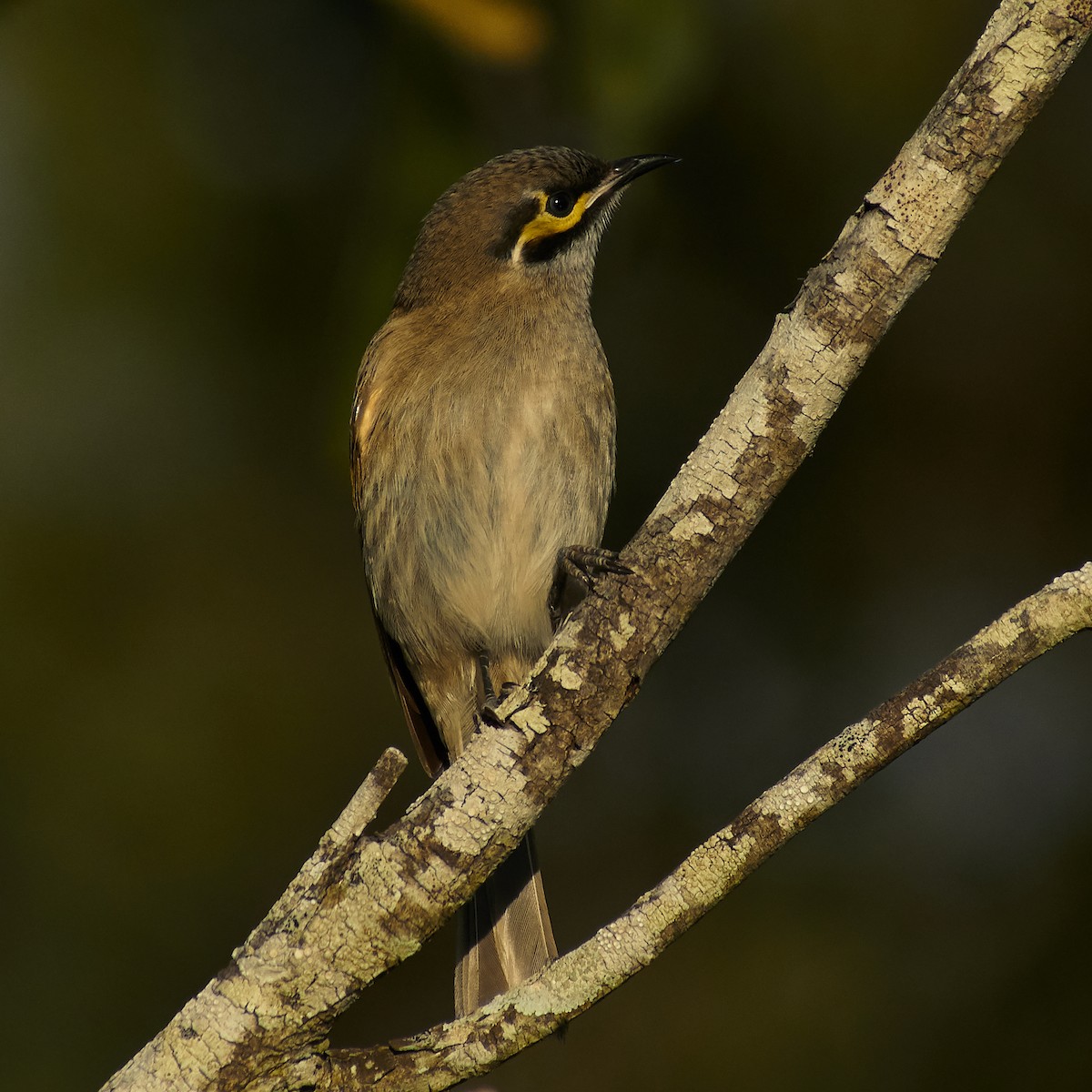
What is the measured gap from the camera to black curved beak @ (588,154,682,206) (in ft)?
16.2

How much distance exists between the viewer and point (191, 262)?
6.84m

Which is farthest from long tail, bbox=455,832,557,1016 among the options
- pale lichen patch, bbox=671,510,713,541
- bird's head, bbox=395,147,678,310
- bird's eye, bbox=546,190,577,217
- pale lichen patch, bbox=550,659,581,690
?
bird's eye, bbox=546,190,577,217

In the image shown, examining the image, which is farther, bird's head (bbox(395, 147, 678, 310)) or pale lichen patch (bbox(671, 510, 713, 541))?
bird's head (bbox(395, 147, 678, 310))

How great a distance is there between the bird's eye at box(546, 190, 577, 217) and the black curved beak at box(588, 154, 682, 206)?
11 cm

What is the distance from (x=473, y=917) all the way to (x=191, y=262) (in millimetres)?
4031

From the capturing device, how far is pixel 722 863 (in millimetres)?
2691

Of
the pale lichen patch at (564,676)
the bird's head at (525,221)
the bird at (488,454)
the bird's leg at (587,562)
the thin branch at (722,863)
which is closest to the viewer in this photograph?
→ the thin branch at (722,863)

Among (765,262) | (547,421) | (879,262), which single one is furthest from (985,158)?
(765,262)

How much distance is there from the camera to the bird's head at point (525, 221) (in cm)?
487

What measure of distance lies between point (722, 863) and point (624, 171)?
3.07 metres

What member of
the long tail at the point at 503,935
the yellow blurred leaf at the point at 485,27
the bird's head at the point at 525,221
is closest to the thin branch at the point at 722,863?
the long tail at the point at 503,935

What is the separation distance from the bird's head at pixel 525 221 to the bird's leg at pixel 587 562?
1484 millimetres

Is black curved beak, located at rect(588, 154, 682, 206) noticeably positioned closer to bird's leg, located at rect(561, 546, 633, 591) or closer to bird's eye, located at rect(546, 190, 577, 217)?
bird's eye, located at rect(546, 190, 577, 217)

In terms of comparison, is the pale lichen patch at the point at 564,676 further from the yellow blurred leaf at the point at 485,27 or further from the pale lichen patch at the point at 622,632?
the yellow blurred leaf at the point at 485,27
